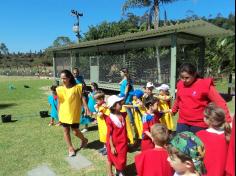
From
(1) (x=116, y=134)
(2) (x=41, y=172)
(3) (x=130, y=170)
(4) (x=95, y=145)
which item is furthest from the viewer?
(4) (x=95, y=145)

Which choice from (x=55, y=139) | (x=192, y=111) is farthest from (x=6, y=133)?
(x=192, y=111)

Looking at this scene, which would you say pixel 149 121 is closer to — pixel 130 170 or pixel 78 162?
pixel 130 170

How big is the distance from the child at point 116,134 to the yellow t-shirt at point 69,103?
Result: 65.3 inches

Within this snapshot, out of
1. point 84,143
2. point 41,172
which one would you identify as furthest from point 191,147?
point 84,143

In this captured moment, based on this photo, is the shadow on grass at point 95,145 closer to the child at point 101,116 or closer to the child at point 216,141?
the child at point 101,116

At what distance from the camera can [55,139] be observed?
26.5 feet

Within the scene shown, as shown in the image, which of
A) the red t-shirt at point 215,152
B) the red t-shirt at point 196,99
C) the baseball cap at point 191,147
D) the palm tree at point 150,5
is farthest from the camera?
the palm tree at point 150,5

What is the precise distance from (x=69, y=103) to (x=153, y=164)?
342 centimetres

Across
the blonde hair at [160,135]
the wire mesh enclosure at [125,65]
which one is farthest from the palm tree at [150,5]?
the blonde hair at [160,135]

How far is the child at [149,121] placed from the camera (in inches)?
209

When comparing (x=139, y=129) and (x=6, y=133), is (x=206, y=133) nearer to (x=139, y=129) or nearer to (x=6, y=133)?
(x=139, y=129)

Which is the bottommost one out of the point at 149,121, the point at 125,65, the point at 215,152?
the point at 149,121

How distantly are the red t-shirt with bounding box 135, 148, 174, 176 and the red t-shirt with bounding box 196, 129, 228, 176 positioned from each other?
425 mm

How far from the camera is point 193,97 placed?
4645 mm
